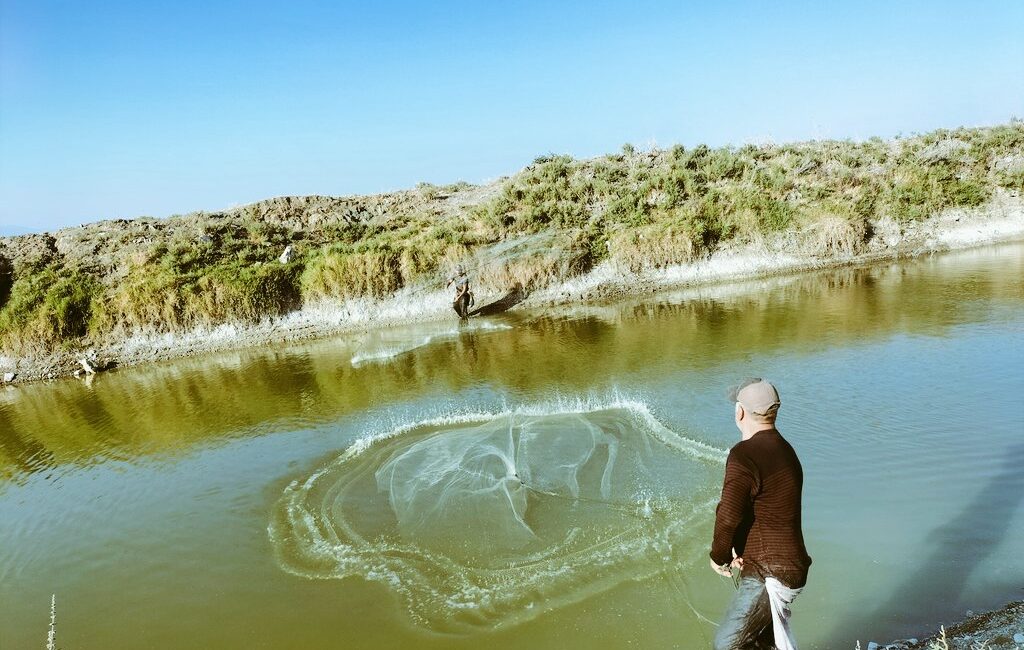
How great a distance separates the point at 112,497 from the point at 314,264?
17352mm

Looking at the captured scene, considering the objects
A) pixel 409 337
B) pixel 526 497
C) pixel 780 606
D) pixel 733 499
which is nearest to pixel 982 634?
pixel 780 606

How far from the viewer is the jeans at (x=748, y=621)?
12.1ft

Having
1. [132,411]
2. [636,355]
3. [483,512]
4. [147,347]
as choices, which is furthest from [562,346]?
[147,347]

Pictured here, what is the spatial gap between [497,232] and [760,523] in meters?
26.7

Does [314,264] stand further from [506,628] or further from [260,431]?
[506,628]

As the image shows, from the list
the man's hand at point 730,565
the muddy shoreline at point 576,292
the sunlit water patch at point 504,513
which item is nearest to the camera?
the man's hand at point 730,565

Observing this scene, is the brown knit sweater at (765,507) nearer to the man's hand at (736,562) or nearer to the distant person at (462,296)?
the man's hand at (736,562)

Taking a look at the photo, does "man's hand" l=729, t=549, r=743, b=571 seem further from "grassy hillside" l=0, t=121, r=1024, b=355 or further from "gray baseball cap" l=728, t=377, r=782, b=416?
"grassy hillside" l=0, t=121, r=1024, b=355

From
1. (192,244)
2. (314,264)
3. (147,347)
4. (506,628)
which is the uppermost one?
(192,244)

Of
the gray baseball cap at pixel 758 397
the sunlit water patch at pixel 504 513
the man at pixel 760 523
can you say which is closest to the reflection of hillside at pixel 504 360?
the sunlit water patch at pixel 504 513

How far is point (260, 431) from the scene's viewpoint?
12648mm

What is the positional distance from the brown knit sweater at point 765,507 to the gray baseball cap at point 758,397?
0.49ft

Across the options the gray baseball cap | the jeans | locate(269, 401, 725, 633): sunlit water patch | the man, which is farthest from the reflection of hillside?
the gray baseball cap

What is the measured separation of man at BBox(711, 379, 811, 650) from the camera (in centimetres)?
343
